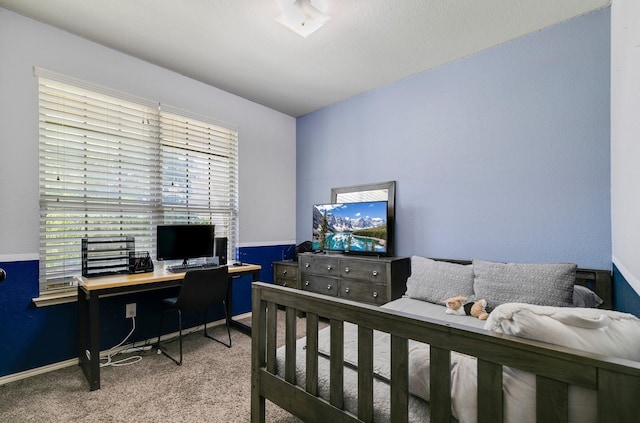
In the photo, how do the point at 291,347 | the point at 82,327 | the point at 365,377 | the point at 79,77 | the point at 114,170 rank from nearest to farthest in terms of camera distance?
the point at 365,377 → the point at 291,347 → the point at 82,327 → the point at 79,77 → the point at 114,170

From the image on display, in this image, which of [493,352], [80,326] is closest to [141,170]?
[80,326]

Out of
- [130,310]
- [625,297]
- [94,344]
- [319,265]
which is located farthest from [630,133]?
[130,310]

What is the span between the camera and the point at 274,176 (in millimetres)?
4023

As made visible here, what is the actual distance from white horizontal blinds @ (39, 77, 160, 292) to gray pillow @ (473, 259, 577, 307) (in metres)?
2.93

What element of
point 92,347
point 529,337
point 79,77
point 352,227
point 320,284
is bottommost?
point 92,347

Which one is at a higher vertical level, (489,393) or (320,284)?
(489,393)

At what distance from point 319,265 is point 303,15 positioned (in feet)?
7.56

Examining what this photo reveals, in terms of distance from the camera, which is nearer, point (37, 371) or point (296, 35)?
point (37, 371)

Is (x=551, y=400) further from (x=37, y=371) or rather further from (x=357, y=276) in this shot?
(x=37, y=371)

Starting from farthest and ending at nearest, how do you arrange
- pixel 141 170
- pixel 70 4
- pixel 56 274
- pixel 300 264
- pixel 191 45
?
pixel 300 264, pixel 141 170, pixel 191 45, pixel 56 274, pixel 70 4

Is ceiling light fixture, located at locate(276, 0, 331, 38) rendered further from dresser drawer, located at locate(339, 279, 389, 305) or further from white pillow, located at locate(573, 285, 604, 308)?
white pillow, located at locate(573, 285, 604, 308)

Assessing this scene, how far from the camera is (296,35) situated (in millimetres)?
2426

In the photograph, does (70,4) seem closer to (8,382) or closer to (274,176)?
(274,176)

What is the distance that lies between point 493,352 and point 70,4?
10.3 ft
